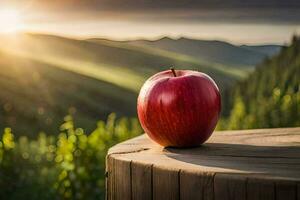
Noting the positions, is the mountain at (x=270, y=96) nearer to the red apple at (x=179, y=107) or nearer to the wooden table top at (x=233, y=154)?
the wooden table top at (x=233, y=154)

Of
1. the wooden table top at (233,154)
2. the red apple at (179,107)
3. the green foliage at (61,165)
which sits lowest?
the green foliage at (61,165)

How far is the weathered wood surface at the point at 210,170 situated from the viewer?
2066mm

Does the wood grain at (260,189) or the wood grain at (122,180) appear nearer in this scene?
the wood grain at (260,189)

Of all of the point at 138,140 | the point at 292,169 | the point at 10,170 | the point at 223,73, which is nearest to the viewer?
the point at 292,169

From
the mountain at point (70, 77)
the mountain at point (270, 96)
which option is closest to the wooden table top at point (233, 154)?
the mountain at point (270, 96)

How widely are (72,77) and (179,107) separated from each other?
2014cm

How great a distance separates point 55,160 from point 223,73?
6957 millimetres

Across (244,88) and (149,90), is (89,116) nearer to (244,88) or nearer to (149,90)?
(244,88)

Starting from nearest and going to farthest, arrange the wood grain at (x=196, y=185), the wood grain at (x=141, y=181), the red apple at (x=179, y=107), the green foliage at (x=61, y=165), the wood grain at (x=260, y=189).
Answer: the wood grain at (x=260, y=189), the wood grain at (x=196, y=185), the wood grain at (x=141, y=181), the red apple at (x=179, y=107), the green foliage at (x=61, y=165)

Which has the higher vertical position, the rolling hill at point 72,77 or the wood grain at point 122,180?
the rolling hill at point 72,77

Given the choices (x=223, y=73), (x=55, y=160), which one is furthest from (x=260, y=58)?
(x=223, y=73)

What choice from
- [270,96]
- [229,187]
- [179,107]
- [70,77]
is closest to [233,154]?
[179,107]

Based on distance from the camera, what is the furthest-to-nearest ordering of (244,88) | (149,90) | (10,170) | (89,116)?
1. (89,116)
2. (244,88)
3. (10,170)
4. (149,90)

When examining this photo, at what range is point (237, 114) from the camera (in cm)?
575
